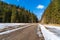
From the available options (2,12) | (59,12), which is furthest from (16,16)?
(59,12)

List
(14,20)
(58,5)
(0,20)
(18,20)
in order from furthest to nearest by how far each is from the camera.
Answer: (18,20) → (14,20) → (0,20) → (58,5)

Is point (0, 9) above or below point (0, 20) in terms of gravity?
above

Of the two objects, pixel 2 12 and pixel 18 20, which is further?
pixel 18 20

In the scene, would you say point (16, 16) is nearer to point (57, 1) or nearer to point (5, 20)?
point (5, 20)

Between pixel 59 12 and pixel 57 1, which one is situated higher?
pixel 57 1

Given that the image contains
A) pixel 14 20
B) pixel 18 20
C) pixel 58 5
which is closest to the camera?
pixel 58 5

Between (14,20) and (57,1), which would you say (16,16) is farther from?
(57,1)

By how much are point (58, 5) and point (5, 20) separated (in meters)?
63.9

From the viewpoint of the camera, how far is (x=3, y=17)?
126 meters

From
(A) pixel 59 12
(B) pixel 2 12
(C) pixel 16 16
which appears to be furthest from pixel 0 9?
(A) pixel 59 12

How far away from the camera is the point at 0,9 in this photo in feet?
445

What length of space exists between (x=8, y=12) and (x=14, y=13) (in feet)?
16.7

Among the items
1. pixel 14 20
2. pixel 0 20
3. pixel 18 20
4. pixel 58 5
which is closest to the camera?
pixel 58 5

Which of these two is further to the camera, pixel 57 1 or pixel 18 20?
pixel 18 20
